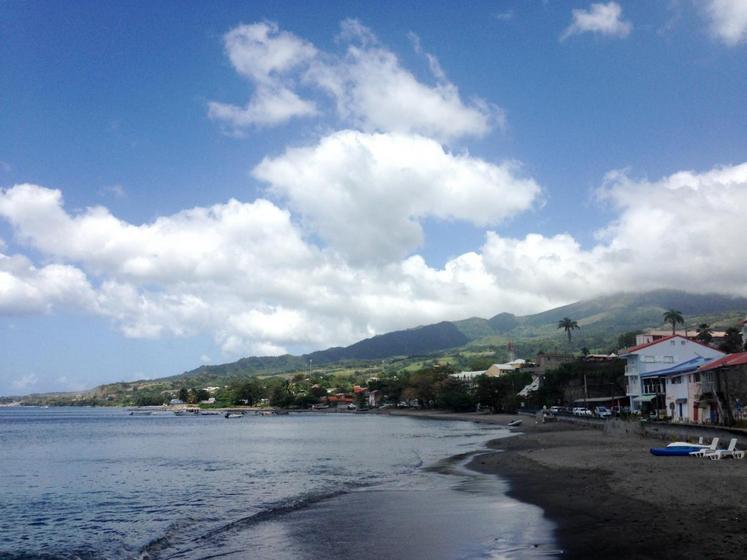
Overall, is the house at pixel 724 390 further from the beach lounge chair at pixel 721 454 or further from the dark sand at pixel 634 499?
the beach lounge chair at pixel 721 454

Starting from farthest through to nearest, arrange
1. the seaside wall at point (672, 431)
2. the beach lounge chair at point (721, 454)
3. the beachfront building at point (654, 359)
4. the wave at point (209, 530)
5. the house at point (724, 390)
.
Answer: the beachfront building at point (654, 359) < the house at point (724, 390) < the seaside wall at point (672, 431) < the beach lounge chair at point (721, 454) < the wave at point (209, 530)

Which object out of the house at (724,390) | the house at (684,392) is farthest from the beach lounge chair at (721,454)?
the house at (684,392)

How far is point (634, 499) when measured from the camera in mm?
22281

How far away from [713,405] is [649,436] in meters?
10.9

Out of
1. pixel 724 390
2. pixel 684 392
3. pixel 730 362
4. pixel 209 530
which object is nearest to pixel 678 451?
pixel 730 362

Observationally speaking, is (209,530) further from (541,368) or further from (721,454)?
(541,368)

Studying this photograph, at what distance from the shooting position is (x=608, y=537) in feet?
55.2

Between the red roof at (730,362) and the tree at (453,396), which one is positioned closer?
the red roof at (730,362)

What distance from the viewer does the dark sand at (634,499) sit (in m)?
15.5

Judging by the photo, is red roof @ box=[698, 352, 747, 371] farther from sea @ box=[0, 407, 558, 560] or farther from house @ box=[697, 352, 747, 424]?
sea @ box=[0, 407, 558, 560]

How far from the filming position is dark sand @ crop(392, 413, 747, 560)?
50.9 ft

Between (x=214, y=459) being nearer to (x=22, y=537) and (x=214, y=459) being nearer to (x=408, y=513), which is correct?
(x=22, y=537)

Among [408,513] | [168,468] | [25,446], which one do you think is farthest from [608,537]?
[25,446]

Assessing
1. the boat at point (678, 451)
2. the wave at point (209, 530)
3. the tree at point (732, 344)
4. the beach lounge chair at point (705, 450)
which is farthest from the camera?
the tree at point (732, 344)
